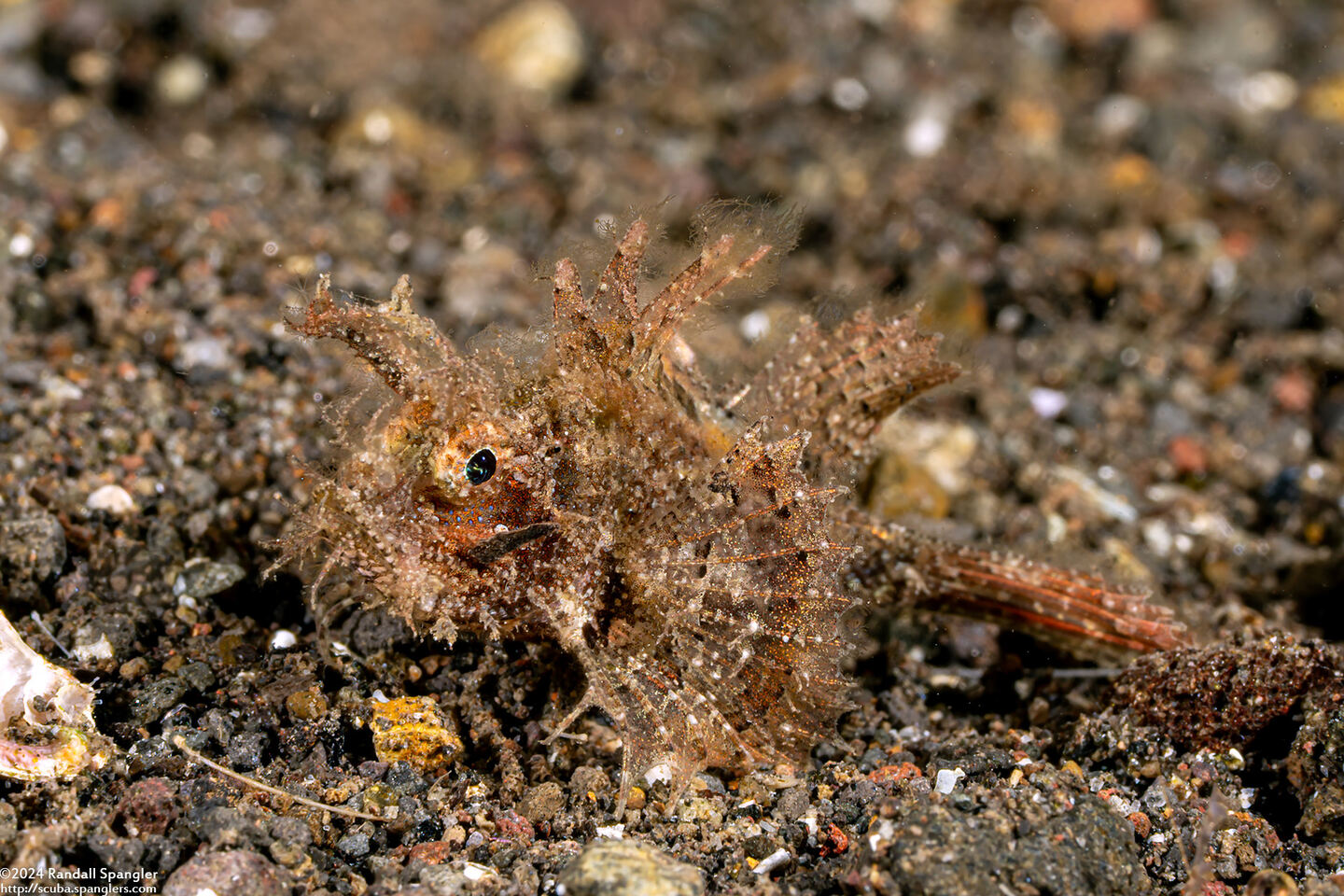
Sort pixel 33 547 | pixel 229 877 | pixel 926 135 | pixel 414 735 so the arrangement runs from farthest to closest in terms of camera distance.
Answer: pixel 926 135, pixel 33 547, pixel 414 735, pixel 229 877

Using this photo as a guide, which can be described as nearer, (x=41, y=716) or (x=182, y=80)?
(x=41, y=716)

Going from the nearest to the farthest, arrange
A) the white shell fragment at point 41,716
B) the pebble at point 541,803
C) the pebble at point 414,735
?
1. the white shell fragment at point 41,716
2. the pebble at point 541,803
3. the pebble at point 414,735

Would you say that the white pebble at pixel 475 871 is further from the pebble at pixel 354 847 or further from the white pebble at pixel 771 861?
A: the white pebble at pixel 771 861

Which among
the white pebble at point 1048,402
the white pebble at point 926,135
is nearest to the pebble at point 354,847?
the white pebble at point 1048,402

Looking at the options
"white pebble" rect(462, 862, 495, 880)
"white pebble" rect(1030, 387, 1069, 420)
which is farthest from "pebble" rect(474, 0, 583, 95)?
"white pebble" rect(462, 862, 495, 880)

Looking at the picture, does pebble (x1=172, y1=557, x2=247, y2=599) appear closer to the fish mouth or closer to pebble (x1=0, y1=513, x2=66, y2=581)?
pebble (x1=0, y1=513, x2=66, y2=581)

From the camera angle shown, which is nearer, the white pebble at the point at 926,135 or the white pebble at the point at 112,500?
the white pebble at the point at 112,500

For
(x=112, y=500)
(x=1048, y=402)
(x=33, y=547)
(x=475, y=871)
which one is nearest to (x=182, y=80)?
(x=112, y=500)

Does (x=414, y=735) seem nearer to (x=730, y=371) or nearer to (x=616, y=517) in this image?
(x=616, y=517)
